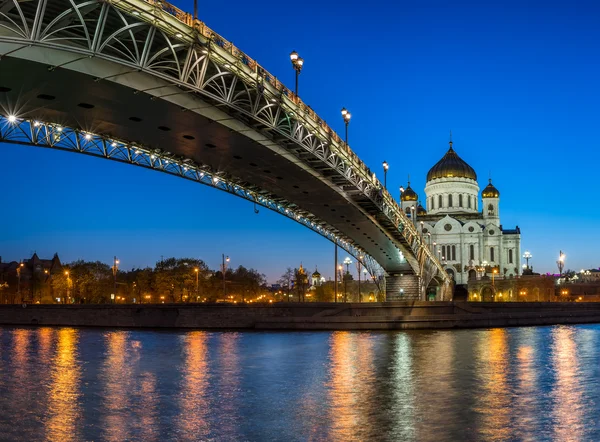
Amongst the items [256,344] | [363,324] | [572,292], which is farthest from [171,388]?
[572,292]

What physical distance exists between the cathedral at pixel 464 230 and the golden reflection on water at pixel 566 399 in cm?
11759

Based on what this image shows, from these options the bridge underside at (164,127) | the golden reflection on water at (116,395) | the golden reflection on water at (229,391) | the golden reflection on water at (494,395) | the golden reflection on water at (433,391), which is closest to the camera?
the golden reflection on water at (494,395)

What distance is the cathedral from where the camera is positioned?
146 meters

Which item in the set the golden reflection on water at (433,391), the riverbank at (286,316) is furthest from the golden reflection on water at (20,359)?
the riverbank at (286,316)

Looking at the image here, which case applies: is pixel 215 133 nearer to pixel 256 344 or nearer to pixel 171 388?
pixel 256 344

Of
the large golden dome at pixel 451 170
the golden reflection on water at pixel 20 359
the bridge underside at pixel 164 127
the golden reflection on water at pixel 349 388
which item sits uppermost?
the large golden dome at pixel 451 170

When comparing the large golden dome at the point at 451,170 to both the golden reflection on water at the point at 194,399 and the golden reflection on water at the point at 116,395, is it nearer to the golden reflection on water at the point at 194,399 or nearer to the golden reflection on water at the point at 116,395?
the golden reflection on water at the point at 116,395

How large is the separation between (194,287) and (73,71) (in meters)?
81.0

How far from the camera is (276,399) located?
1463cm

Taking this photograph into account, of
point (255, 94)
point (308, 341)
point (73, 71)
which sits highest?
point (255, 94)

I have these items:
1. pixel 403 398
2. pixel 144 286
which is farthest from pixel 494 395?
pixel 144 286

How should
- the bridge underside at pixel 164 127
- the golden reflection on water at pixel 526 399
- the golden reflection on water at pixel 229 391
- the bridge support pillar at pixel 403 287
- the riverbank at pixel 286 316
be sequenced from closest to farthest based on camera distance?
the golden reflection on water at pixel 526 399
the golden reflection on water at pixel 229 391
the bridge underside at pixel 164 127
the riverbank at pixel 286 316
the bridge support pillar at pixel 403 287

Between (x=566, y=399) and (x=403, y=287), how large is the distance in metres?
73.5

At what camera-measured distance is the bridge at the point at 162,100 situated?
794 inches
